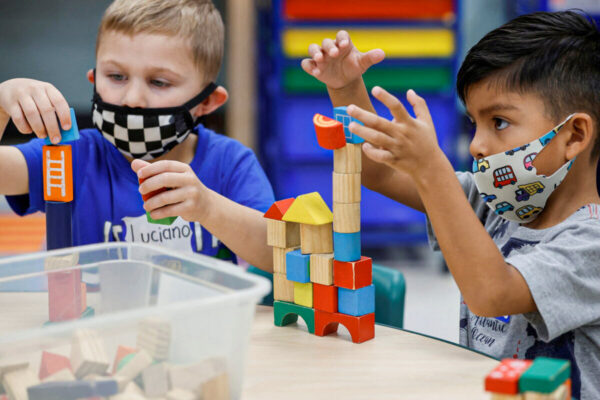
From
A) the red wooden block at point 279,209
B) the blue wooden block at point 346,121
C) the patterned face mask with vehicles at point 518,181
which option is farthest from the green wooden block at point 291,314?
the patterned face mask with vehicles at point 518,181

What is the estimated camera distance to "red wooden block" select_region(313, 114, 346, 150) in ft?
2.36

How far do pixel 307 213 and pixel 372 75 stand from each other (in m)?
2.03

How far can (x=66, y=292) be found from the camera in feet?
2.25

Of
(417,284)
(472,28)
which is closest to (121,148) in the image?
(417,284)

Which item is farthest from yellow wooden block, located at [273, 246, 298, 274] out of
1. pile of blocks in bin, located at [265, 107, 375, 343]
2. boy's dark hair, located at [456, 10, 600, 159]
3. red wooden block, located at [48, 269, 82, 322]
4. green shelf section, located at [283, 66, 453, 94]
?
green shelf section, located at [283, 66, 453, 94]

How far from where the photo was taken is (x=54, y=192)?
0.76 metres

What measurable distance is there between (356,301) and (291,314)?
0.11 metres

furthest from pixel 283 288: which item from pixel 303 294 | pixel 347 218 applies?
pixel 347 218

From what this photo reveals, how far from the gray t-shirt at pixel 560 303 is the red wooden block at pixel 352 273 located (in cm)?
17

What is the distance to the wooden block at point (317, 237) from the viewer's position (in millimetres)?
771

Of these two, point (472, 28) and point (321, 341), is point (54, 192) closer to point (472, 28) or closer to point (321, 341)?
point (321, 341)

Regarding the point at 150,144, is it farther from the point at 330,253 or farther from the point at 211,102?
the point at 330,253

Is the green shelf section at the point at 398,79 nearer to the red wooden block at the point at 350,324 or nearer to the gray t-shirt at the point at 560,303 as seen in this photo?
the gray t-shirt at the point at 560,303

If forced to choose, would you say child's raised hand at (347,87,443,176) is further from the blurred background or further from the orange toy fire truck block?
the blurred background
